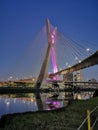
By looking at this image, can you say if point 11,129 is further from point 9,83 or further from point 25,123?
point 9,83

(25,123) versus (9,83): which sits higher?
(9,83)

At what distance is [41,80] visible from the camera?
56000 mm

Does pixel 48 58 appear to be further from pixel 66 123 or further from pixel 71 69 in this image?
pixel 66 123

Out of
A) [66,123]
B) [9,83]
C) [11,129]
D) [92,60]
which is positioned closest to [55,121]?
[66,123]

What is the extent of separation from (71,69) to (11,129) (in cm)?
5697

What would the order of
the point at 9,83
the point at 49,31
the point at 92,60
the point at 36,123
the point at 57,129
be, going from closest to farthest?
the point at 57,129, the point at 36,123, the point at 92,60, the point at 49,31, the point at 9,83

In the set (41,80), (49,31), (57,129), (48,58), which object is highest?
(49,31)

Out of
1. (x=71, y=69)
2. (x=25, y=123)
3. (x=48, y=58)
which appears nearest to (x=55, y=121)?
(x=25, y=123)

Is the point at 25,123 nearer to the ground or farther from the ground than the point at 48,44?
nearer to the ground

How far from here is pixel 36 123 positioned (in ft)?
30.7

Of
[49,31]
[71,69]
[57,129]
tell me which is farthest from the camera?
Result: [71,69]

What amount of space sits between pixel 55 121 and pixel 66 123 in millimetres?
582

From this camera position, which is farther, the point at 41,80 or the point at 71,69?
the point at 71,69

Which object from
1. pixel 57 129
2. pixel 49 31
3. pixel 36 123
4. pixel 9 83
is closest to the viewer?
pixel 57 129
